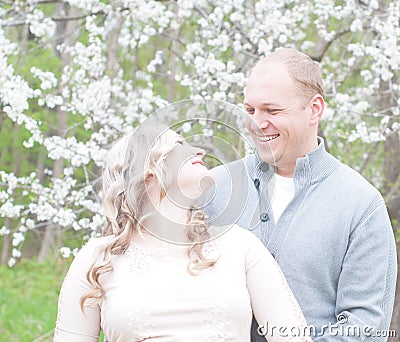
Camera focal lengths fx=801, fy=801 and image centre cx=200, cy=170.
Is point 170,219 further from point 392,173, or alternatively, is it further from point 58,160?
point 58,160

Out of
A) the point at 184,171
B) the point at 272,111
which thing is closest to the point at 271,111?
the point at 272,111

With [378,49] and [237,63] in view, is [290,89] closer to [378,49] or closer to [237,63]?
[378,49]

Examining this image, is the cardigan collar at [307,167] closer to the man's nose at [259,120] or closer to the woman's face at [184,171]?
the man's nose at [259,120]

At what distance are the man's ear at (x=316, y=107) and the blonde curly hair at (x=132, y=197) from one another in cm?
50

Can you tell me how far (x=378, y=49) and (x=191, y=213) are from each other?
8.17 ft

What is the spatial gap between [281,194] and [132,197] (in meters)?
0.52

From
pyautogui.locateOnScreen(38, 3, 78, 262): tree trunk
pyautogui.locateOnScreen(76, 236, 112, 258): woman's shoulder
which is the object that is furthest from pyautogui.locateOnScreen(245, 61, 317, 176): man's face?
pyautogui.locateOnScreen(38, 3, 78, 262): tree trunk

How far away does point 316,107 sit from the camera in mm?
2475

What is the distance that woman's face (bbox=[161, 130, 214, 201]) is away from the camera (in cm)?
217

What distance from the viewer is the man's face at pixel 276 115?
94.3 inches

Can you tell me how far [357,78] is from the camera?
5.38 meters

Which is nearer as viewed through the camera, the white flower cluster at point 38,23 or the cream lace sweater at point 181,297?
the cream lace sweater at point 181,297

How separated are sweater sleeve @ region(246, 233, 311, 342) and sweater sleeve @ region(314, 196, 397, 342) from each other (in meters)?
0.15

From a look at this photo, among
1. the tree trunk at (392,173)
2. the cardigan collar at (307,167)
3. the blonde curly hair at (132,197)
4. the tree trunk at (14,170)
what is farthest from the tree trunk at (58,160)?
the blonde curly hair at (132,197)
